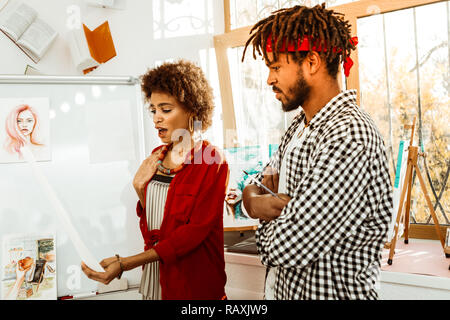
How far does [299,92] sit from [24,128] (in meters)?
1.13

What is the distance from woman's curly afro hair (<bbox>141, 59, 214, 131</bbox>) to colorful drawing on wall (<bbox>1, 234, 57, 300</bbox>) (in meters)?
0.73

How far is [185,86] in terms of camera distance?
4.68 ft

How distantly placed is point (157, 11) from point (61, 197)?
1158 mm

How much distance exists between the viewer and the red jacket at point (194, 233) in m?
1.28

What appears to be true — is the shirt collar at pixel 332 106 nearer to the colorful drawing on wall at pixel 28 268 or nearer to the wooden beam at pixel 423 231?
the colorful drawing on wall at pixel 28 268

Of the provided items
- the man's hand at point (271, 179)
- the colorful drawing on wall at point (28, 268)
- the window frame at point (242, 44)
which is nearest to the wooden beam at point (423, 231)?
the window frame at point (242, 44)

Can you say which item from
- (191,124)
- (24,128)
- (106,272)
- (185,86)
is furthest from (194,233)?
(24,128)

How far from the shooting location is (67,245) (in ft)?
5.36

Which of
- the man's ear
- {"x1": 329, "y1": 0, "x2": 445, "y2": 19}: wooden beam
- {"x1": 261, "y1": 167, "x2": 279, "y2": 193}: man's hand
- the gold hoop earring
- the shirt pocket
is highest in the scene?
{"x1": 329, "y1": 0, "x2": 445, "y2": 19}: wooden beam

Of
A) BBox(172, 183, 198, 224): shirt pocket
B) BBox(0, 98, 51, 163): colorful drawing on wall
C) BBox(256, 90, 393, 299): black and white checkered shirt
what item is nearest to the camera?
BBox(256, 90, 393, 299): black and white checkered shirt

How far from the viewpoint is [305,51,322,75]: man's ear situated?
976 mm

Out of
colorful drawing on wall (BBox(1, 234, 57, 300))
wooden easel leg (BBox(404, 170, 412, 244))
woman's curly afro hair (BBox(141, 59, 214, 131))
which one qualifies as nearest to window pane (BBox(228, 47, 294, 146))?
wooden easel leg (BBox(404, 170, 412, 244))

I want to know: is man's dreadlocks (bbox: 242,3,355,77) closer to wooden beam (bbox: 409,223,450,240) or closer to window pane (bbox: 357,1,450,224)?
window pane (bbox: 357,1,450,224)
